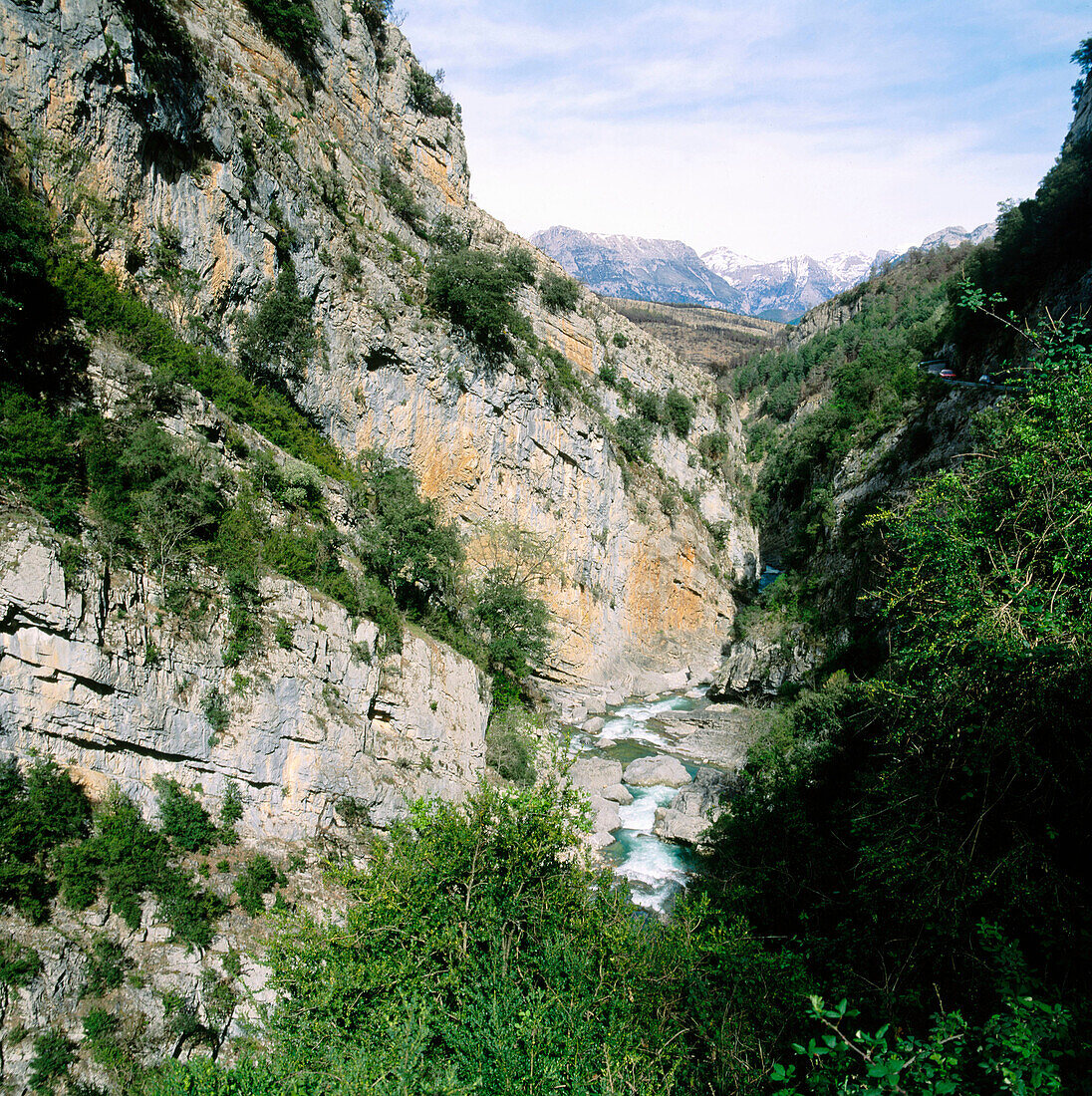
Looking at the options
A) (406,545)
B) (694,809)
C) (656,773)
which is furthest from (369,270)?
(694,809)

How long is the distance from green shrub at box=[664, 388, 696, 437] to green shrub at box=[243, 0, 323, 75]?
1101 inches

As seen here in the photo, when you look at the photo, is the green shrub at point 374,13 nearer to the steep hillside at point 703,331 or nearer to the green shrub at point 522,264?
the green shrub at point 522,264

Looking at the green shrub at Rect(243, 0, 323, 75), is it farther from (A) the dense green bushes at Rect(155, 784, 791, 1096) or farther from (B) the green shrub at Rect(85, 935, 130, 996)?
(B) the green shrub at Rect(85, 935, 130, 996)

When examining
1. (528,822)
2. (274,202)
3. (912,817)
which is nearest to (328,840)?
(528,822)

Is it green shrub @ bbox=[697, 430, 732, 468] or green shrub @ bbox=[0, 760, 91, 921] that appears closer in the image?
green shrub @ bbox=[0, 760, 91, 921]

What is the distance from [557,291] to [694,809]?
30576mm

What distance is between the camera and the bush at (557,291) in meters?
36.0

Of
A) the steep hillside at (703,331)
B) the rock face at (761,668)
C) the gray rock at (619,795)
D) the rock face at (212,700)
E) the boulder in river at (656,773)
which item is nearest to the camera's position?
the rock face at (212,700)

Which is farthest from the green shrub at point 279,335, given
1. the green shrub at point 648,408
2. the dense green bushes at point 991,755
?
→ the green shrub at point 648,408

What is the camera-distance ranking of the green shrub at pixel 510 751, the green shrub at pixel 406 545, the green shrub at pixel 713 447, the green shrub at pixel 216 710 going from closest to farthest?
the green shrub at pixel 216 710 → the green shrub at pixel 406 545 → the green shrub at pixel 510 751 → the green shrub at pixel 713 447

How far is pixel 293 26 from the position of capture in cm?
2256

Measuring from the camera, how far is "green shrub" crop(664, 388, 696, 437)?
4259 cm

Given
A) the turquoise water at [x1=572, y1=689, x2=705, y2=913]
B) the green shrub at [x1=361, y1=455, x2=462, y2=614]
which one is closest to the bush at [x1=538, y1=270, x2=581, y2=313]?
the green shrub at [x1=361, y1=455, x2=462, y2=614]

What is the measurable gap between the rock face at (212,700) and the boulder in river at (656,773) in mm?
7181
